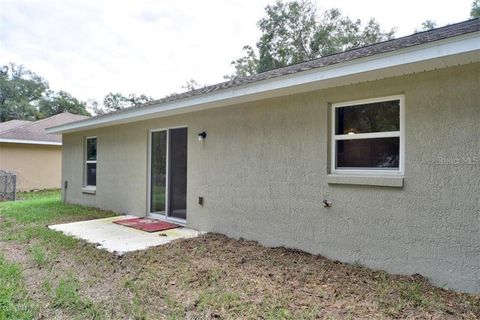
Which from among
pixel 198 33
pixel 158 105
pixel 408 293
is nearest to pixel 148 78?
pixel 198 33

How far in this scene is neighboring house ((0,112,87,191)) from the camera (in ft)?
53.3

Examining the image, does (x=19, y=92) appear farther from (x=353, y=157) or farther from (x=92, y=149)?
(x=353, y=157)

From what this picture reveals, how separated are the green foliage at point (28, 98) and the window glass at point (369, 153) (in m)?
40.0

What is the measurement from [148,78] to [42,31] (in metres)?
21.9

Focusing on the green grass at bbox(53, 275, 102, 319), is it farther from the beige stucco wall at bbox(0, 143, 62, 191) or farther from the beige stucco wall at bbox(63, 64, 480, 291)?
the beige stucco wall at bbox(0, 143, 62, 191)

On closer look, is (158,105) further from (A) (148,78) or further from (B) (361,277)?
(A) (148,78)

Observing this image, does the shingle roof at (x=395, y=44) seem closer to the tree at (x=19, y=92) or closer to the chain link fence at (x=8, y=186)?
the chain link fence at (x=8, y=186)

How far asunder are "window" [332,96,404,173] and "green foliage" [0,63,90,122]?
40.0 m

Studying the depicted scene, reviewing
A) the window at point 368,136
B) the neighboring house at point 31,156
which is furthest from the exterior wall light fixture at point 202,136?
the neighboring house at point 31,156

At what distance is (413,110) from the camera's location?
384 cm

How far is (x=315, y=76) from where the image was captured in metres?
4.23

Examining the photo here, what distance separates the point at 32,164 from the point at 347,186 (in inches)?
695

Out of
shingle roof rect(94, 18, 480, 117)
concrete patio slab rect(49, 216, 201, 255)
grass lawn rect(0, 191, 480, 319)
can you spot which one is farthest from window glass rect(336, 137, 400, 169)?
concrete patio slab rect(49, 216, 201, 255)

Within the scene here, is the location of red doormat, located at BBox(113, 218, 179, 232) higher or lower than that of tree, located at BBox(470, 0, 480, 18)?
lower
